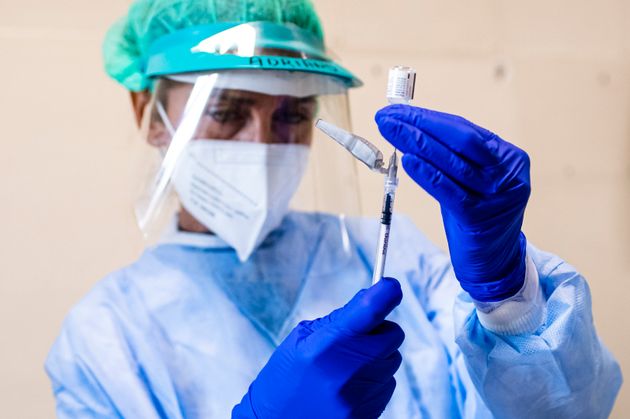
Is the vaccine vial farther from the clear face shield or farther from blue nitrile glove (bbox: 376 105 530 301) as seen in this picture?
the clear face shield

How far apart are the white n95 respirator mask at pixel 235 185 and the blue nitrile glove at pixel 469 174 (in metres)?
0.35

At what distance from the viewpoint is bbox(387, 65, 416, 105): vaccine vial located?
792mm

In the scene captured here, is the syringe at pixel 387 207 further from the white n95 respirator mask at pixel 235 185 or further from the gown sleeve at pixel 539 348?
the white n95 respirator mask at pixel 235 185

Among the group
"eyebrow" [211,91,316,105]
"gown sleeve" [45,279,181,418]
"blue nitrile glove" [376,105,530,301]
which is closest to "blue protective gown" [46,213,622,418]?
"gown sleeve" [45,279,181,418]

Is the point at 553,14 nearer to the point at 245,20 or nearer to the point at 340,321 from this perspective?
the point at 245,20

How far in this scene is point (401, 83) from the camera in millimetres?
795

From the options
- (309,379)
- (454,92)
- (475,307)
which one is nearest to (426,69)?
(454,92)

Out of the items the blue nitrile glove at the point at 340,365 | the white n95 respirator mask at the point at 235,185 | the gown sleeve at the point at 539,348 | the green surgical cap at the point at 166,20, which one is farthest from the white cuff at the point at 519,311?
the green surgical cap at the point at 166,20

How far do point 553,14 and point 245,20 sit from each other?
1.04 m

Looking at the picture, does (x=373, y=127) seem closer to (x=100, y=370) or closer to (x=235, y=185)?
(x=235, y=185)

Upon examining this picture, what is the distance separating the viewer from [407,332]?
1070 mm

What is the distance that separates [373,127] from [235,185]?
0.43m

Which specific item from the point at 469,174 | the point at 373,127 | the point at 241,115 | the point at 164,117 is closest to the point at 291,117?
the point at 241,115

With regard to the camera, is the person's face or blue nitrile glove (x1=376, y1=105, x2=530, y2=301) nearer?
blue nitrile glove (x1=376, y1=105, x2=530, y2=301)
